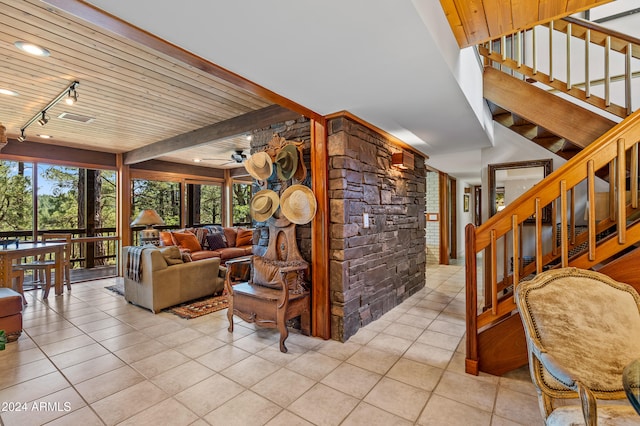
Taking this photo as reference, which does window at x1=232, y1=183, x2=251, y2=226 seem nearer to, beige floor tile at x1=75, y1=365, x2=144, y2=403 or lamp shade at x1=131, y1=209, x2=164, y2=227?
lamp shade at x1=131, y1=209, x2=164, y2=227

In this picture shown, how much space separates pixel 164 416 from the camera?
72.0 inches

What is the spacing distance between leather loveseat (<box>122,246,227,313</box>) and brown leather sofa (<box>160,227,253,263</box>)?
48.9 inches

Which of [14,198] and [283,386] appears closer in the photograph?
[283,386]

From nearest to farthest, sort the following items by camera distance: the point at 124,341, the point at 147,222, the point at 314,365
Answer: the point at 314,365 < the point at 124,341 < the point at 147,222

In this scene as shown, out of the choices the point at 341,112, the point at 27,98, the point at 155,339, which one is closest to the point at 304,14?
the point at 341,112

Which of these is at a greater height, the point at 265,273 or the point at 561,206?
the point at 561,206

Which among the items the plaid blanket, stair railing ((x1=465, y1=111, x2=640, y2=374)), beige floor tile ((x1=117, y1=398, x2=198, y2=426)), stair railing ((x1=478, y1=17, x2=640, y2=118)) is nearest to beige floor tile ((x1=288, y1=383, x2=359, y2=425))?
beige floor tile ((x1=117, y1=398, x2=198, y2=426))

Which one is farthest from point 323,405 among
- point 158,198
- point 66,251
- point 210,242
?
point 158,198

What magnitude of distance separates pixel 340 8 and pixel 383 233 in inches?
Result: 104

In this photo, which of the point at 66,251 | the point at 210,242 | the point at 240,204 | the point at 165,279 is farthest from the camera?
the point at 240,204

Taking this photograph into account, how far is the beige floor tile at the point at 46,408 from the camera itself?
5.92ft

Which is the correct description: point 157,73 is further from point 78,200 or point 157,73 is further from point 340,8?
point 78,200

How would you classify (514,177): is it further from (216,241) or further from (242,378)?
(216,241)

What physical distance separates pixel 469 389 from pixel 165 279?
11.5 ft
